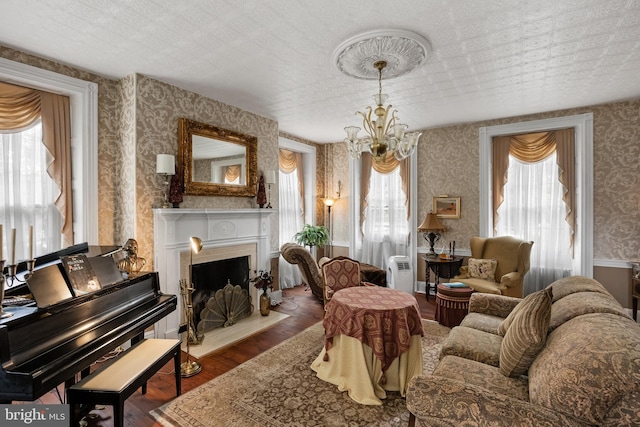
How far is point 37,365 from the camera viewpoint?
154 cm

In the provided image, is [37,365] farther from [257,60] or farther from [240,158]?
[240,158]

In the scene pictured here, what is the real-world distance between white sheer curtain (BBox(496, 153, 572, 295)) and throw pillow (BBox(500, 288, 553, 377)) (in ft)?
10.9

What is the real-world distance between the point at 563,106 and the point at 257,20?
13.6 feet

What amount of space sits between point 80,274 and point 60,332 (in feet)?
1.35

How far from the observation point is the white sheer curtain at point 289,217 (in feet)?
19.4

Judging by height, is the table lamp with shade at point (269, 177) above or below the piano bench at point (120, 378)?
above

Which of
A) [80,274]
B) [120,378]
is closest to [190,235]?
[80,274]

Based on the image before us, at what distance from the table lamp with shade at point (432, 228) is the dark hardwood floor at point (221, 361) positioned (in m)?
0.89

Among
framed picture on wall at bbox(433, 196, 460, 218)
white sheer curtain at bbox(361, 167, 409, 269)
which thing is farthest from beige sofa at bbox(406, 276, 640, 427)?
white sheer curtain at bbox(361, 167, 409, 269)

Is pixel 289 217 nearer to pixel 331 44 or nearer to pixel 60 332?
pixel 331 44

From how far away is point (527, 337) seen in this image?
1.79m

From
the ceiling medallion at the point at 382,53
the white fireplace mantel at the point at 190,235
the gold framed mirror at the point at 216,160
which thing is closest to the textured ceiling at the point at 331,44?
the ceiling medallion at the point at 382,53

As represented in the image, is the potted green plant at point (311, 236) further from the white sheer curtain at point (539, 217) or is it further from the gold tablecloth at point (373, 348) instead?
the gold tablecloth at point (373, 348)

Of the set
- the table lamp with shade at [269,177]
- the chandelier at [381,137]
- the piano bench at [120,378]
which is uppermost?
the chandelier at [381,137]
